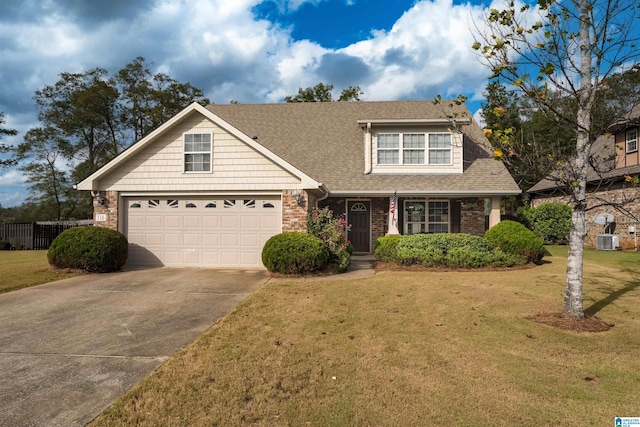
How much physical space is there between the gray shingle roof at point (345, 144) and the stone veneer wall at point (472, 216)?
3.37 feet

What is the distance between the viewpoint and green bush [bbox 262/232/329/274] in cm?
1045

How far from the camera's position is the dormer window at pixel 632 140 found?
706 inches

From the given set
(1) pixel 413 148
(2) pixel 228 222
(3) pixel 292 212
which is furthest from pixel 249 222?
(1) pixel 413 148

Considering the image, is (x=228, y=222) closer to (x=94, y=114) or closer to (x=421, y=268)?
(x=421, y=268)

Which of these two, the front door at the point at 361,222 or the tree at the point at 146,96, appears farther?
the tree at the point at 146,96

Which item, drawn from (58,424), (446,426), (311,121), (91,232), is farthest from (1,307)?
(311,121)

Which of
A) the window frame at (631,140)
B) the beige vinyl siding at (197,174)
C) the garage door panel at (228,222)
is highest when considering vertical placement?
the window frame at (631,140)

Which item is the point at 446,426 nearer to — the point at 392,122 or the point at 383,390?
the point at 383,390

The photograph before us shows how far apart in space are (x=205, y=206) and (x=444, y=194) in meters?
9.10

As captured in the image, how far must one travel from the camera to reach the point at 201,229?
12.6 m

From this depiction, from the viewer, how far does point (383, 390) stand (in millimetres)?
3793

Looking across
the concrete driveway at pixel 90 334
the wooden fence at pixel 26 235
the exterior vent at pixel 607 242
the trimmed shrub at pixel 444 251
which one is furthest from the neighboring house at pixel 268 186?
the wooden fence at pixel 26 235

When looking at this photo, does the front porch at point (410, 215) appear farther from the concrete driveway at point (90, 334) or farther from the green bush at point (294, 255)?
the concrete driveway at point (90, 334)

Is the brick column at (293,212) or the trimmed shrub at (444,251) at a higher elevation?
the brick column at (293,212)
